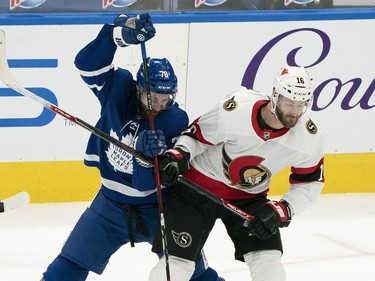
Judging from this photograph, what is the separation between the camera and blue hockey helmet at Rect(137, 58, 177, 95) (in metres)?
3.49

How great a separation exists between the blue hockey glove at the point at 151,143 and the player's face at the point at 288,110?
398mm

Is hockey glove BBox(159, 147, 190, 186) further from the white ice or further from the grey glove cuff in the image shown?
the white ice

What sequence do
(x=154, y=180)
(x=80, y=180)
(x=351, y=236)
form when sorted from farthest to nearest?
(x=80, y=180) < (x=351, y=236) < (x=154, y=180)

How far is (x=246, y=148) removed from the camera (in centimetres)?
362

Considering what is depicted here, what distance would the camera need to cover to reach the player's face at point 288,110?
344cm

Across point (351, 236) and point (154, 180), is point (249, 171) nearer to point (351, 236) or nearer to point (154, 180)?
point (154, 180)

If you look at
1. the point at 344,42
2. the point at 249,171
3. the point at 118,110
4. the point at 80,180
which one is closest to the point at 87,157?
the point at 118,110

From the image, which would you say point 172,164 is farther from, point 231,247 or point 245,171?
point 231,247

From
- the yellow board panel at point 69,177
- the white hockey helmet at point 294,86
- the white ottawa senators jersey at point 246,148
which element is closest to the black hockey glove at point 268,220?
the white ottawa senators jersey at point 246,148

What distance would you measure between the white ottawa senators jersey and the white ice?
0.97 m

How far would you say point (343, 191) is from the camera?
588 cm

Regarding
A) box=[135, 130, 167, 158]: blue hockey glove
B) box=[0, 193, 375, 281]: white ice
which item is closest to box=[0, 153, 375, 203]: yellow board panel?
box=[0, 193, 375, 281]: white ice

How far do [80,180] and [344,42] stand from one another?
63.8 inches

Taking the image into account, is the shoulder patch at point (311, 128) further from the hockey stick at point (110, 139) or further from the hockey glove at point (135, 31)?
the hockey glove at point (135, 31)
